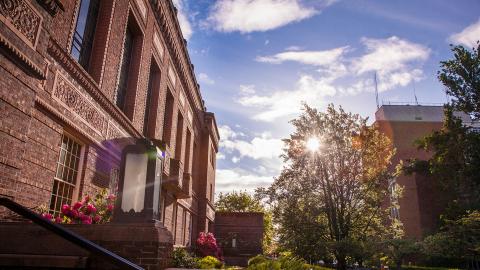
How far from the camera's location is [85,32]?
9109 millimetres

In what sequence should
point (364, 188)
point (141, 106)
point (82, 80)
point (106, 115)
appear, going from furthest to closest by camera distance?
point (364, 188), point (141, 106), point (106, 115), point (82, 80)

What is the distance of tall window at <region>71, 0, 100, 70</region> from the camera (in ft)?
28.5

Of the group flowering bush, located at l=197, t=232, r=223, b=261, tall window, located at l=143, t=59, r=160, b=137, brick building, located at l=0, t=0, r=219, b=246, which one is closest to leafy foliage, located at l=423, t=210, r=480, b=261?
flowering bush, located at l=197, t=232, r=223, b=261

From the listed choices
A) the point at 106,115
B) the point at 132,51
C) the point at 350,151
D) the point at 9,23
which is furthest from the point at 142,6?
the point at 350,151

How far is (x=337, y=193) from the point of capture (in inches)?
775

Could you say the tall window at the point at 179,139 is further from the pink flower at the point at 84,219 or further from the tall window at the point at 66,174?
the pink flower at the point at 84,219

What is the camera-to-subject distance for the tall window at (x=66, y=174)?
23.4 feet

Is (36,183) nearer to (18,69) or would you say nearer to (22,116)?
(22,116)

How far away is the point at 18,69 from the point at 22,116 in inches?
26.7

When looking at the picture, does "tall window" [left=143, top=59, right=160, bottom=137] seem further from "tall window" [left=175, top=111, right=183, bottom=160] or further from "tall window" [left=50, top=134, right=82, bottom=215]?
"tall window" [left=50, top=134, right=82, bottom=215]

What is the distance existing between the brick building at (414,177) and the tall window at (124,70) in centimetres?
2006

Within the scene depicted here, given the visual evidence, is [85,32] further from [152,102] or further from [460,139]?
[460,139]

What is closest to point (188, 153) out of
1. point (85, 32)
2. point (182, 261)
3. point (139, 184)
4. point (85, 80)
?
point (182, 261)

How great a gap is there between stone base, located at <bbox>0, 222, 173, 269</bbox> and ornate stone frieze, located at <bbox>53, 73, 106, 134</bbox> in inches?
128
